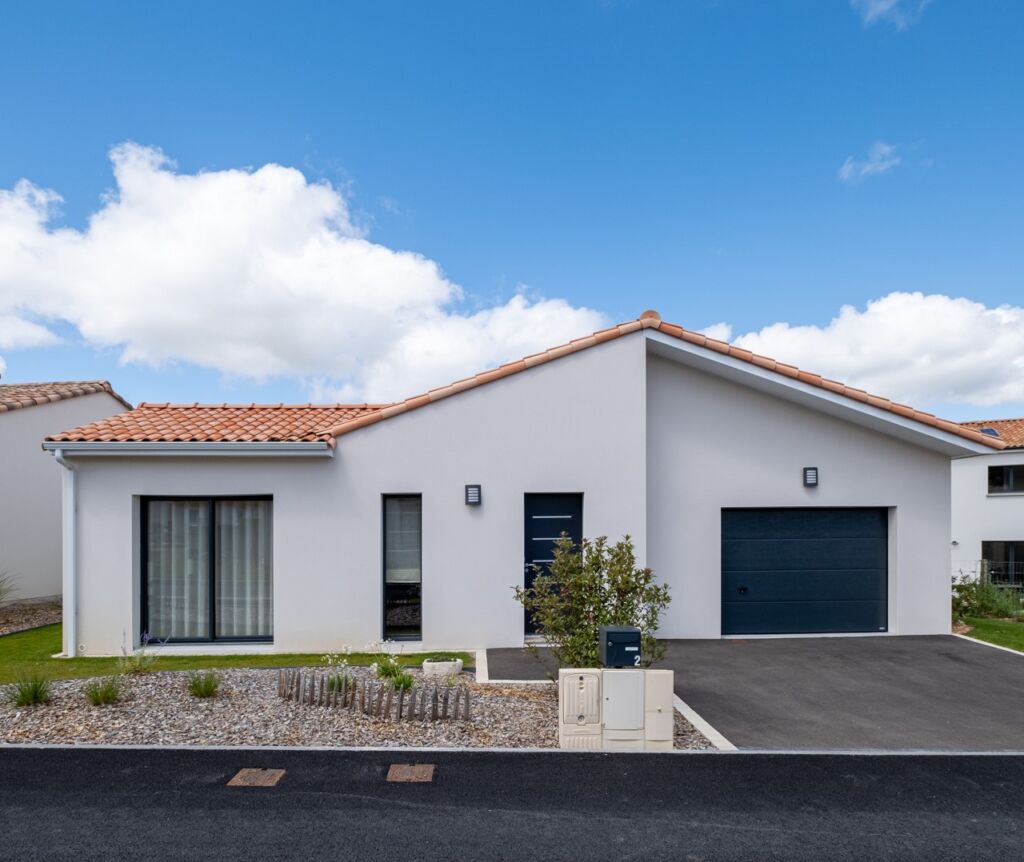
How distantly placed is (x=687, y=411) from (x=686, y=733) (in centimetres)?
581

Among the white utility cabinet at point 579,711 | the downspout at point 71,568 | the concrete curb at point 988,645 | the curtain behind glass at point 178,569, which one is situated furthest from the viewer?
the curtain behind glass at point 178,569

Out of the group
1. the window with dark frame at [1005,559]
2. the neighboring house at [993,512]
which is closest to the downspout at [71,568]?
the neighboring house at [993,512]

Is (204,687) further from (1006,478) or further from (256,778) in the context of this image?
(1006,478)

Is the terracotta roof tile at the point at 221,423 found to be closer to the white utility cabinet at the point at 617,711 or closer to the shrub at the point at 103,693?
the shrub at the point at 103,693

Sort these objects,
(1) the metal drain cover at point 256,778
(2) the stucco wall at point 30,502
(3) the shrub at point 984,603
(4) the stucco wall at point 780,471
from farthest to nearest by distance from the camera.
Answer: (2) the stucco wall at point 30,502 → (3) the shrub at point 984,603 → (4) the stucco wall at point 780,471 → (1) the metal drain cover at point 256,778

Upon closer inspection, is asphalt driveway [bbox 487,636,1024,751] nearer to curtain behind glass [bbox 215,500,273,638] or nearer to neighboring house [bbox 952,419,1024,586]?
curtain behind glass [bbox 215,500,273,638]

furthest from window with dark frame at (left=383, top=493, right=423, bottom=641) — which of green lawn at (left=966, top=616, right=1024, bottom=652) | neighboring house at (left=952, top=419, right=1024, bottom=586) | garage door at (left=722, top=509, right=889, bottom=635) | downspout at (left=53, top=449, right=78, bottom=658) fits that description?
neighboring house at (left=952, top=419, right=1024, bottom=586)

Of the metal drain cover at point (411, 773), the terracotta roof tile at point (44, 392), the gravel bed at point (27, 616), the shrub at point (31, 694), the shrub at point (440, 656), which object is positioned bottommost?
the gravel bed at point (27, 616)

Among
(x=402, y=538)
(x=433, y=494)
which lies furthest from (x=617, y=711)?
(x=402, y=538)

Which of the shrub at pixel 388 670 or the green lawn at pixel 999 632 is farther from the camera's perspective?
the green lawn at pixel 999 632

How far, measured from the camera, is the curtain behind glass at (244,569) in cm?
985

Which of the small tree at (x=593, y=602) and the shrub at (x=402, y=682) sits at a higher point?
the small tree at (x=593, y=602)

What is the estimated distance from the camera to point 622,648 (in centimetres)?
602

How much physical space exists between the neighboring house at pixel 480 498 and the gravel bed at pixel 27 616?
4.24m
